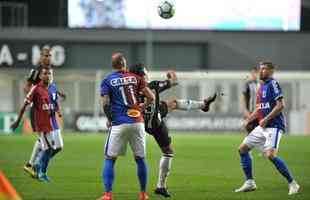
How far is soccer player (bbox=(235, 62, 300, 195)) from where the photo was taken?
16.3m

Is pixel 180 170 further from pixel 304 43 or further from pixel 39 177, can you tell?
pixel 304 43

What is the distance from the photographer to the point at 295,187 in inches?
640

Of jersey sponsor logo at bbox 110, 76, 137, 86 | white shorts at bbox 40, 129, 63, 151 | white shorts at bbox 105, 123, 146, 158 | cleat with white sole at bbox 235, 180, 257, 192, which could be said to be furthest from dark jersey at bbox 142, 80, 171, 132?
white shorts at bbox 40, 129, 63, 151

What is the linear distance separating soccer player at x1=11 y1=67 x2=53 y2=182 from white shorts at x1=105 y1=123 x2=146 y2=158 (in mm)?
4002

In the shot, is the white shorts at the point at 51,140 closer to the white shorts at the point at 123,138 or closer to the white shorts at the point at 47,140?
the white shorts at the point at 47,140

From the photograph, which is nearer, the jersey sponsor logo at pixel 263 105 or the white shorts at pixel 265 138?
the white shorts at pixel 265 138

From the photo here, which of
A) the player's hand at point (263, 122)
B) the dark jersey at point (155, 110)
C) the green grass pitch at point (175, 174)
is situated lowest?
the green grass pitch at point (175, 174)

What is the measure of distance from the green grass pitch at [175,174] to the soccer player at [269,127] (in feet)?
1.02

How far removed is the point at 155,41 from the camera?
5722 centimetres

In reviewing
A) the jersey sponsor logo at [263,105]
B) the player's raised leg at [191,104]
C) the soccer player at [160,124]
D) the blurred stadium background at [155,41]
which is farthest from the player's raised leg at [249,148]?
the blurred stadium background at [155,41]

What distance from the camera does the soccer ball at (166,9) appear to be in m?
18.8

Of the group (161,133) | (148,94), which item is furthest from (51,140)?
(148,94)

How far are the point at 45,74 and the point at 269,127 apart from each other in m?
4.56

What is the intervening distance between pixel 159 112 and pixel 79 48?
1600 inches
